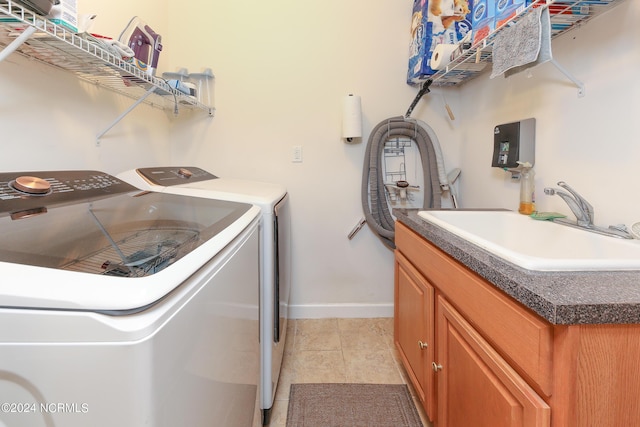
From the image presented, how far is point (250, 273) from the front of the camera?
1039 millimetres

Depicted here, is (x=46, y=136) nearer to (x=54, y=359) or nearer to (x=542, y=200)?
(x=54, y=359)

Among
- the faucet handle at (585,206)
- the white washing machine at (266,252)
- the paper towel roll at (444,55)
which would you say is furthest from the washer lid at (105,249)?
the paper towel roll at (444,55)

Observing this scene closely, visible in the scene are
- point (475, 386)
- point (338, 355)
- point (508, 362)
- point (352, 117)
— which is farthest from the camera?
point (352, 117)

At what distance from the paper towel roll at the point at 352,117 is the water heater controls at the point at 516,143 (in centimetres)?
86

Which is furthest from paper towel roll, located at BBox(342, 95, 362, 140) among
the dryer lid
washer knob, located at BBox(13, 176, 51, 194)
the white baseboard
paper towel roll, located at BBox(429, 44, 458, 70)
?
washer knob, located at BBox(13, 176, 51, 194)

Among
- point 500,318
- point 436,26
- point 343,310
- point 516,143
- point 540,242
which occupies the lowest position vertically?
point 343,310

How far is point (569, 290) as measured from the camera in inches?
25.1

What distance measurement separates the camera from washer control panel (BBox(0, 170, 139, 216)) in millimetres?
827

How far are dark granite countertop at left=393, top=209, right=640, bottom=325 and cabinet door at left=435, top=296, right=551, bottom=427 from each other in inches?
8.0

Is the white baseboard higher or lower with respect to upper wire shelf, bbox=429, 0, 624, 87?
lower

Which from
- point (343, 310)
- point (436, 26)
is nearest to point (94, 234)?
point (343, 310)

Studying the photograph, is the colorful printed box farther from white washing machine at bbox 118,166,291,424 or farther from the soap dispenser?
white washing machine at bbox 118,166,291,424

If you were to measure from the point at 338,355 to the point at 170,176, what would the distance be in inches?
55.9

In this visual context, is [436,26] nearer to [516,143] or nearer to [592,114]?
[516,143]
